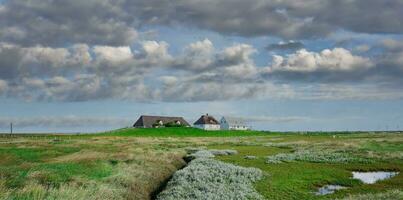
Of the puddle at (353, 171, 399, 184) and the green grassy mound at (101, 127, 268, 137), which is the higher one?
the green grassy mound at (101, 127, 268, 137)

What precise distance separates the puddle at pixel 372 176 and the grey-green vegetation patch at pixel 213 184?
9.29 metres

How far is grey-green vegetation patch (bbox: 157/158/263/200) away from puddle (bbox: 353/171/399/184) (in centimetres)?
929

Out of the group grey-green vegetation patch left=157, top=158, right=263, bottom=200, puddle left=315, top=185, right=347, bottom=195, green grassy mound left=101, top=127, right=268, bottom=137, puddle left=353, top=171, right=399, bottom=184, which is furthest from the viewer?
green grassy mound left=101, top=127, right=268, bottom=137

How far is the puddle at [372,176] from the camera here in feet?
131

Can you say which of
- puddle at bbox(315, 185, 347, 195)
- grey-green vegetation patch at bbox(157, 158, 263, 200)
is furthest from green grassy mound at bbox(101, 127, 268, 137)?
puddle at bbox(315, 185, 347, 195)

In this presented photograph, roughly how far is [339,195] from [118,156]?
2197 cm

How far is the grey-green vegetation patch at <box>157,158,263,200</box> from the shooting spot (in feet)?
91.6

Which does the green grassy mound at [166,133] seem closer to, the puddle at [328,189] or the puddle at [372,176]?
the puddle at [372,176]

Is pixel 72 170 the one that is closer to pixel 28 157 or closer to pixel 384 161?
pixel 28 157

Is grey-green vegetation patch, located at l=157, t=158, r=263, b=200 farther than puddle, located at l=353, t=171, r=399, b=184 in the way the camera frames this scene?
No

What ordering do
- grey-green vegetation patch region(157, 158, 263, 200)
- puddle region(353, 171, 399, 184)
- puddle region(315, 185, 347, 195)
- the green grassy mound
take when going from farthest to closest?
the green grassy mound < puddle region(353, 171, 399, 184) < puddle region(315, 185, 347, 195) < grey-green vegetation patch region(157, 158, 263, 200)

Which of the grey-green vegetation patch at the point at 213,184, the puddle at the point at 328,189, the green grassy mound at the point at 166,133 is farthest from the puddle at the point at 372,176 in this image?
the green grassy mound at the point at 166,133

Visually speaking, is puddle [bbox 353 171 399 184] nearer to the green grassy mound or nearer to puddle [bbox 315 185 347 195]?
puddle [bbox 315 185 347 195]

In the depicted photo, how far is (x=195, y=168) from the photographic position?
38.9 metres
